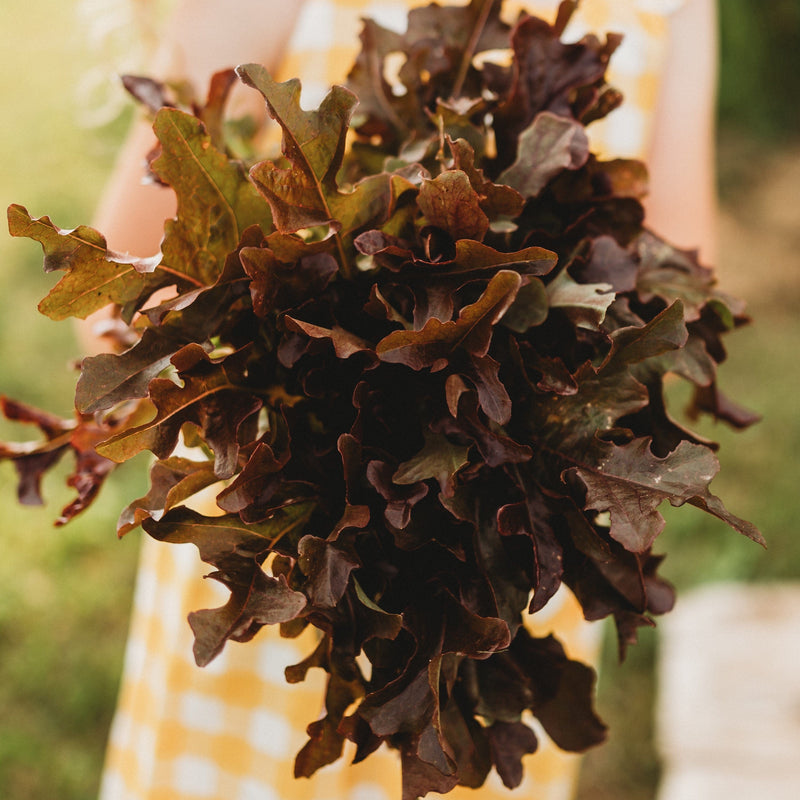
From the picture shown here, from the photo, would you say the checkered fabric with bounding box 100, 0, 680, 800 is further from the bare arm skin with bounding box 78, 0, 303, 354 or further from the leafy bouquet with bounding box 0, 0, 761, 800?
the leafy bouquet with bounding box 0, 0, 761, 800

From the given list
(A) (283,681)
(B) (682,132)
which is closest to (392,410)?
(A) (283,681)

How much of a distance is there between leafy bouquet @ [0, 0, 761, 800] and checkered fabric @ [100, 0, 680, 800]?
559 mm

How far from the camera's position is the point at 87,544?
7.51 ft

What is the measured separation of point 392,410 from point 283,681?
2.21 ft

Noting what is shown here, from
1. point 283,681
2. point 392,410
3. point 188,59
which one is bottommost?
point 283,681

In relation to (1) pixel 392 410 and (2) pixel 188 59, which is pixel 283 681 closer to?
(1) pixel 392 410

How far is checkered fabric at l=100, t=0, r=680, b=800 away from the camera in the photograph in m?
1.16

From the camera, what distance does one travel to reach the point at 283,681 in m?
1.15

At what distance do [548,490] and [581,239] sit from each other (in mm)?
203

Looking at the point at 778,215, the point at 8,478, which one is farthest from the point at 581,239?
the point at 778,215

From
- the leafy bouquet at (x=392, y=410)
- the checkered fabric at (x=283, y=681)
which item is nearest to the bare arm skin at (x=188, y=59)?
the checkered fabric at (x=283, y=681)

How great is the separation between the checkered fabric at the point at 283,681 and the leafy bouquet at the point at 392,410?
0.56 m

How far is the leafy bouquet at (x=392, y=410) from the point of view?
1.81 feet

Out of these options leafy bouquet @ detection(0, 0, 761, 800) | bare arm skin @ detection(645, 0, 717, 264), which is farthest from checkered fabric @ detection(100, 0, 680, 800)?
leafy bouquet @ detection(0, 0, 761, 800)
